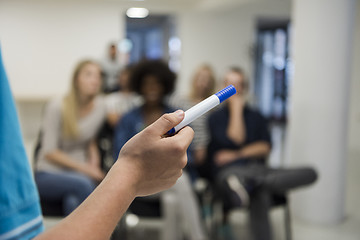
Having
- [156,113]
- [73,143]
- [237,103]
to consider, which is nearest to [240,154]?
[237,103]

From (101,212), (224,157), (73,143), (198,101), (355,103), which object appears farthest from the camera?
(355,103)

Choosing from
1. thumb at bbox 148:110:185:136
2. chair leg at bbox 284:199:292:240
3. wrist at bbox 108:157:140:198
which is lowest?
chair leg at bbox 284:199:292:240

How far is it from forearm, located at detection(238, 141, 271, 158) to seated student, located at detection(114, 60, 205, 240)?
473mm

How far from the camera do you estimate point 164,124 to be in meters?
0.52

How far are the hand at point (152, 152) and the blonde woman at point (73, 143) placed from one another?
1.95 meters

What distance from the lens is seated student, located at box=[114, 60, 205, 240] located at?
253 cm

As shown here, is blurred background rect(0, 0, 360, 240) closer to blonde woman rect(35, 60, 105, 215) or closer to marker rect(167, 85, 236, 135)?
blonde woman rect(35, 60, 105, 215)

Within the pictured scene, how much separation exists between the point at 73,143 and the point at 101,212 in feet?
7.45

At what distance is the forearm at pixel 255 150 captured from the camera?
112 inches

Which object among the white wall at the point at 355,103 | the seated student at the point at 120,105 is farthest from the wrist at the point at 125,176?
the white wall at the point at 355,103

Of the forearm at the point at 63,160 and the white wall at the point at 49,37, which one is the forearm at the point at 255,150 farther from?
the white wall at the point at 49,37

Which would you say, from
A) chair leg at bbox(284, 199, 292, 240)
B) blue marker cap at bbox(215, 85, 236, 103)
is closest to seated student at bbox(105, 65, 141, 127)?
chair leg at bbox(284, 199, 292, 240)

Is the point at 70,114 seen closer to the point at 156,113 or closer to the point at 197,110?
the point at 156,113

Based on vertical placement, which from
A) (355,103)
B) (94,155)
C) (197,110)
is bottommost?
(94,155)
